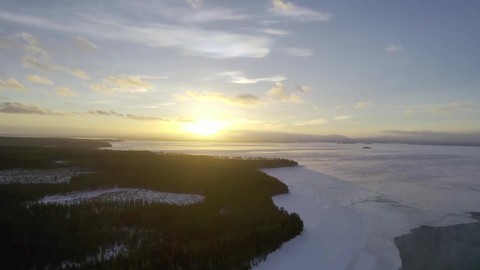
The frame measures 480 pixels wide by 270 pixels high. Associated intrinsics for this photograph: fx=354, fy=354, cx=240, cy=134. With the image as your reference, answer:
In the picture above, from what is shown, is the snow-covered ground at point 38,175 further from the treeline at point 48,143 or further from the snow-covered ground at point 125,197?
the treeline at point 48,143

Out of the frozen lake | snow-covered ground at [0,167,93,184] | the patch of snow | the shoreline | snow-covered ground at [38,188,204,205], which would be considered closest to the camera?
the patch of snow

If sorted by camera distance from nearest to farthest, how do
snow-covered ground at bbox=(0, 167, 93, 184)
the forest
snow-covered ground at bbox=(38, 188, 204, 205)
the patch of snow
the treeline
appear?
the patch of snow, the forest, snow-covered ground at bbox=(38, 188, 204, 205), snow-covered ground at bbox=(0, 167, 93, 184), the treeline

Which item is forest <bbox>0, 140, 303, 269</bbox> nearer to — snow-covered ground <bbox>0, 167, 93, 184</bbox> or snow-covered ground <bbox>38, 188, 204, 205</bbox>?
snow-covered ground <bbox>38, 188, 204, 205</bbox>

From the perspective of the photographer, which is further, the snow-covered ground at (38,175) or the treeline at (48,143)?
the treeline at (48,143)

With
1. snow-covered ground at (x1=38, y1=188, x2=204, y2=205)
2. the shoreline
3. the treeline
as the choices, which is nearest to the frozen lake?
the shoreline

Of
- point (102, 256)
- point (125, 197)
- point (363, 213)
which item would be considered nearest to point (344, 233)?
point (363, 213)

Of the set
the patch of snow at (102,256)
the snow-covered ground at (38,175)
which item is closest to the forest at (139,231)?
the patch of snow at (102,256)
